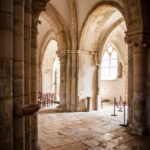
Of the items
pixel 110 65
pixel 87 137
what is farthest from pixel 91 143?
pixel 110 65

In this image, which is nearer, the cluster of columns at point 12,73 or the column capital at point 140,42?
the cluster of columns at point 12,73

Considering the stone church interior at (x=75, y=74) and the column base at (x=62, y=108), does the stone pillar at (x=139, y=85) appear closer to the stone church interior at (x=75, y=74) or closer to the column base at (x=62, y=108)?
the stone church interior at (x=75, y=74)

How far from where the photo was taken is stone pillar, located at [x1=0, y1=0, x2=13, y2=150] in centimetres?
187

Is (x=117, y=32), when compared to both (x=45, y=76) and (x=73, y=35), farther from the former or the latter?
(x=45, y=76)

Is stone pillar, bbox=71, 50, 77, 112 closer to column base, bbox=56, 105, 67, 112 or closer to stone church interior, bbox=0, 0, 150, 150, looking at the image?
stone church interior, bbox=0, 0, 150, 150

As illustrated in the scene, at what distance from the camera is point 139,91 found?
5.08 m

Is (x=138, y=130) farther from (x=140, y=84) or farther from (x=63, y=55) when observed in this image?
(x=63, y=55)

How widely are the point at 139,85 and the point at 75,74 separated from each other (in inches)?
168

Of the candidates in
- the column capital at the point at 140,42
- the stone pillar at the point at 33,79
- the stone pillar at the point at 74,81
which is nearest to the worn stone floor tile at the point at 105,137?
the stone pillar at the point at 33,79

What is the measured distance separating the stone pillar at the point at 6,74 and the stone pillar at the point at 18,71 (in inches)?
5.7

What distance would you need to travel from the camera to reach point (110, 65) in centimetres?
1486

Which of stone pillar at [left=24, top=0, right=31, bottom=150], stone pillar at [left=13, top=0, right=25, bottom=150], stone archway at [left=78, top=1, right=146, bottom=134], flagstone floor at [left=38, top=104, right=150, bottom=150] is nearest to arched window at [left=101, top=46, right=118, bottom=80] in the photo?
stone archway at [left=78, top=1, right=146, bottom=134]

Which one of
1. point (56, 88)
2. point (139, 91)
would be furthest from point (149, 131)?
point (56, 88)

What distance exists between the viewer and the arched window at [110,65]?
1452 centimetres
